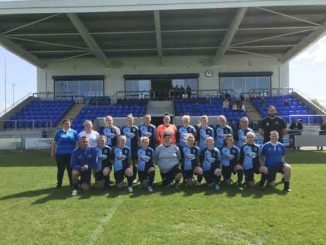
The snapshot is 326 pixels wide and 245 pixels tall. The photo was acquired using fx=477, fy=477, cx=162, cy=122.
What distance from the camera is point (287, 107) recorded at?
94.6 ft

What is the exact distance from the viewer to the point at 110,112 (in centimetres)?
2862

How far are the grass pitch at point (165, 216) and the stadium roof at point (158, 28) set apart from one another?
44.5 feet

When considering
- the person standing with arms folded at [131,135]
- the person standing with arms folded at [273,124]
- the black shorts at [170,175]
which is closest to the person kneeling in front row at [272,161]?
the person standing with arms folded at [273,124]

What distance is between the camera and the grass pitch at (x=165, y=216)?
5.73 m

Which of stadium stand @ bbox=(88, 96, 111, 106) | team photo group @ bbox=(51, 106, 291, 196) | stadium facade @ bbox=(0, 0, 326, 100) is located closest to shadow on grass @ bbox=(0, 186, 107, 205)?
team photo group @ bbox=(51, 106, 291, 196)

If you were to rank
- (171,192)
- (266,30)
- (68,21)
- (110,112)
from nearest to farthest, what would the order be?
1. (171,192)
2. (68,21)
3. (266,30)
4. (110,112)

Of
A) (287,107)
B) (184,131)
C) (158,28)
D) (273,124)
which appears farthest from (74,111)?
(273,124)

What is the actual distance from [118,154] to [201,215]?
2.92 m

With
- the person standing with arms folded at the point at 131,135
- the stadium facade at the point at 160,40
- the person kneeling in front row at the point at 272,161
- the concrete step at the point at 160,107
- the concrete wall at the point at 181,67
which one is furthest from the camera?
the concrete wall at the point at 181,67

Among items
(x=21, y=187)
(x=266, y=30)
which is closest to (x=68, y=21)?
(x=266, y=30)

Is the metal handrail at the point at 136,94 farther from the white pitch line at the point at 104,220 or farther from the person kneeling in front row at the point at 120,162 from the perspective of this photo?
the white pitch line at the point at 104,220

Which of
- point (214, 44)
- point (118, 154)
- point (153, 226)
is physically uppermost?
point (214, 44)

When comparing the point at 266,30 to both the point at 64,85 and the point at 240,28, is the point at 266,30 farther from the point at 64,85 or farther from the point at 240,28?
the point at 64,85

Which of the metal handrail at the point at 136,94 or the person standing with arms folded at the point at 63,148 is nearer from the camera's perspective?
the person standing with arms folded at the point at 63,148
